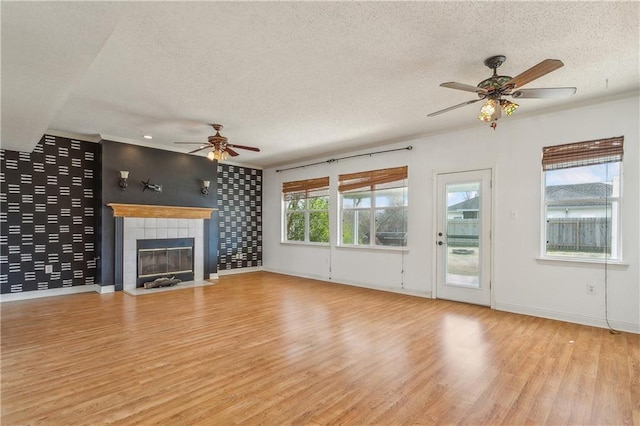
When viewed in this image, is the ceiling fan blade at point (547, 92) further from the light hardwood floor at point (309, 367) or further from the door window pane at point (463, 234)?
the light hardwood floor at point (309, 367)

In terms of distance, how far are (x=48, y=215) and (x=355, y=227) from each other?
210 inches

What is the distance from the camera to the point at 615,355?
3057 mm

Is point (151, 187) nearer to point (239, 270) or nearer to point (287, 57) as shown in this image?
point (239, 270)

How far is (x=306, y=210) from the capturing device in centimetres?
764

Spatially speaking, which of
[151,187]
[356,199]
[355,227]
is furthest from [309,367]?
[151,187]

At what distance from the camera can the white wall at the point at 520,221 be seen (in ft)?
12.4

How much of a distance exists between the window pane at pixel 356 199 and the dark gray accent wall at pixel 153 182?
2.91 m

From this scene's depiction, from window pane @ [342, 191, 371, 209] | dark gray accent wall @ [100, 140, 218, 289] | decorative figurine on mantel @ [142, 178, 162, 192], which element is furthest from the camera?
window pane @ [342, 191, 371, 209]

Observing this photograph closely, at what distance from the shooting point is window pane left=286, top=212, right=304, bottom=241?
25.6 ft

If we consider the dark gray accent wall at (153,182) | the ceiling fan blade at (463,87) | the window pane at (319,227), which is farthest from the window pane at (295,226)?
the ceiling fan blade at (463,87)

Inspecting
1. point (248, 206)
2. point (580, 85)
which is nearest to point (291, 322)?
point (580, 85)

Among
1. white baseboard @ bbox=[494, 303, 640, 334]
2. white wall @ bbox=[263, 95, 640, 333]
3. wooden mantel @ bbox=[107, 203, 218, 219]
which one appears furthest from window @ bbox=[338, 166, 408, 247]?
wooden mantel @ bbox=[107, 203, 218, 219]

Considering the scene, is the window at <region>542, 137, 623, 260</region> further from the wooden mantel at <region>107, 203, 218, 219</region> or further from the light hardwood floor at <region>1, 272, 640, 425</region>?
the wooden mantel at <region>107, 203, 218, 219</region>

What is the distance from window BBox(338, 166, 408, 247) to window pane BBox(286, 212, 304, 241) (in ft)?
4.14
